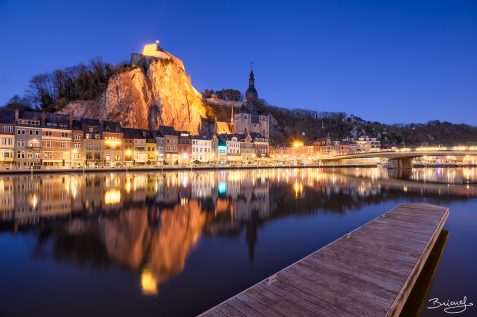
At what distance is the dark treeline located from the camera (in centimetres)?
7744

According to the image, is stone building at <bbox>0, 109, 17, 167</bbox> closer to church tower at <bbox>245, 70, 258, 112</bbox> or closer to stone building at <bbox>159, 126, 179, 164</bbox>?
stone building at <bbox>159, 126, 179, 164</bbox>

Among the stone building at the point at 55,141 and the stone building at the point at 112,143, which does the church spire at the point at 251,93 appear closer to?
the stone building at the point at 112,143

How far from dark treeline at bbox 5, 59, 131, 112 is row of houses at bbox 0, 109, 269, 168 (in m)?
23.1

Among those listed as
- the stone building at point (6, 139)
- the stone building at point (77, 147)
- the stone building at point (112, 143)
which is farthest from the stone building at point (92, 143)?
the stone building at point (6, 139)

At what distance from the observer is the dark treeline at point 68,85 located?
77.4 metres

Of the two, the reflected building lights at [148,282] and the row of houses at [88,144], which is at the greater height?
the row of houses at [88,144]

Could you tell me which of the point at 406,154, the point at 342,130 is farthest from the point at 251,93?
the point at 342,130

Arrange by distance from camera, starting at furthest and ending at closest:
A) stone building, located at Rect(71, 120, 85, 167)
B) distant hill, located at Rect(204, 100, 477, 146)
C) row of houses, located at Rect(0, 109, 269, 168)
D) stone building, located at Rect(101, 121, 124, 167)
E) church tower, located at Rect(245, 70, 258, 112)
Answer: distant hill, located at Rect(204, 100, 477, 146) < church tower, located at Rect(245, 70, 258, 112) < stone building, located at Rect(101, 121, 124, 167) < stone building, located at Rect(71, 120, 85, 167) < row of houses, located at Rect(0, 109, 269, 168)

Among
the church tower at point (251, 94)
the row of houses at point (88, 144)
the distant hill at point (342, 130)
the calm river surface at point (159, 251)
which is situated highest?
the church tower at point (251, 94)

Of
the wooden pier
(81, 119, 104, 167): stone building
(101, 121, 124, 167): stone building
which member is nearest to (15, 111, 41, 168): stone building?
(81, 119, 104, 167): stone building

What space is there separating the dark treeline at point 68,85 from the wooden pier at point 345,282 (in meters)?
84.8

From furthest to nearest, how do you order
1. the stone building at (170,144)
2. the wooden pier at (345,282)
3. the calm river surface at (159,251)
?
the stone building at (170,144) < the calm river surface at (159,251) < the wooden pier at (345,282)

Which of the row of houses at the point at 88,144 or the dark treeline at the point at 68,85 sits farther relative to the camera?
the dark treeline at the point at 68,85

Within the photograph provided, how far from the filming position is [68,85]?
79.0 metres
